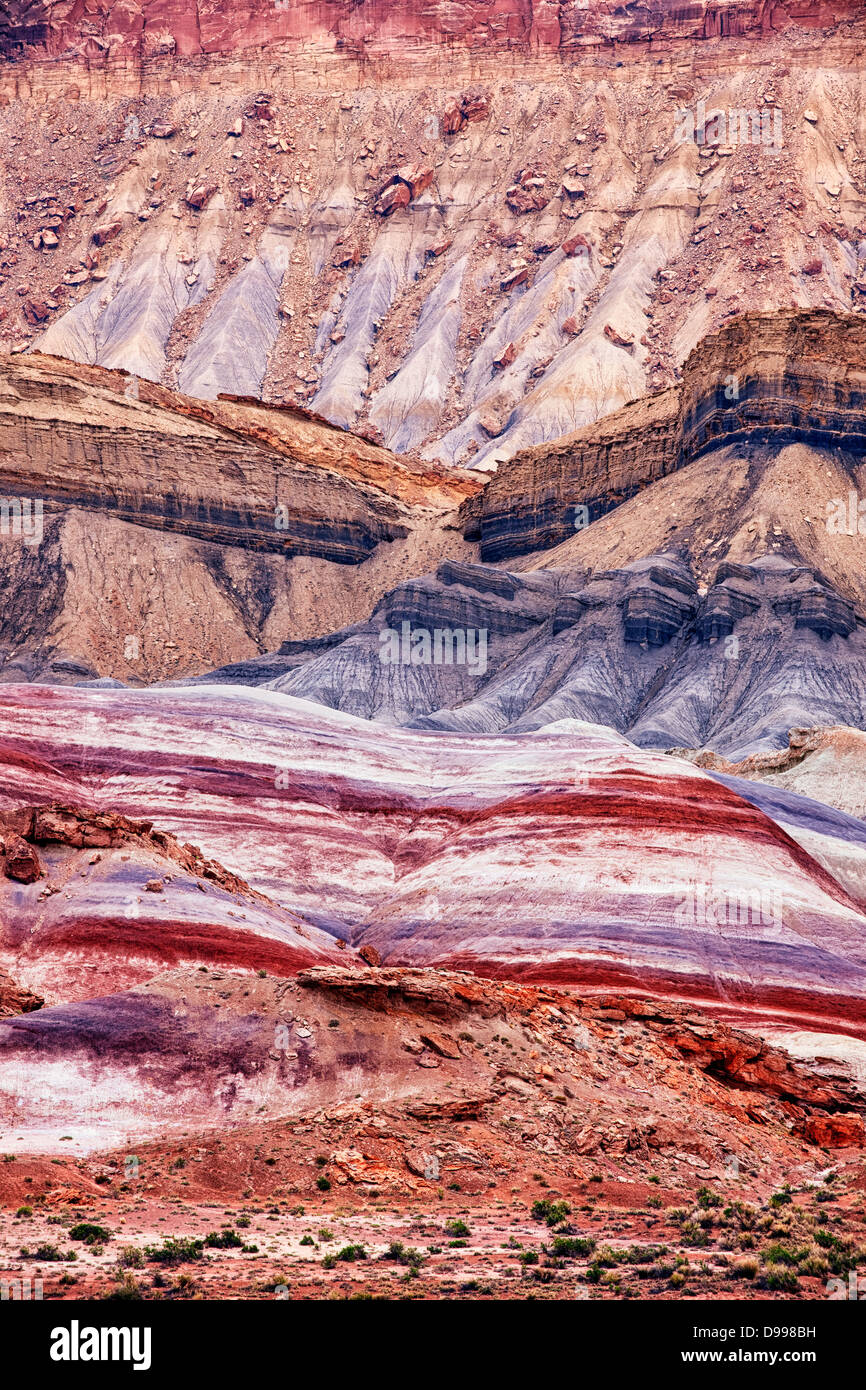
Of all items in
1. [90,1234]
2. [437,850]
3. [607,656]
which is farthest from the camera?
[607,656]

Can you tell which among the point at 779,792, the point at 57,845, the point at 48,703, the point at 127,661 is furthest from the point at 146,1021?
the point at 127,661

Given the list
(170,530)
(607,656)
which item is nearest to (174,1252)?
(607,656)

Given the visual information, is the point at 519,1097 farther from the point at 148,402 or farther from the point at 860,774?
the point at 148,402

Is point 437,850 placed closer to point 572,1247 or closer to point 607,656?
point 572,1247

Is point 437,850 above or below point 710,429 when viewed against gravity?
below

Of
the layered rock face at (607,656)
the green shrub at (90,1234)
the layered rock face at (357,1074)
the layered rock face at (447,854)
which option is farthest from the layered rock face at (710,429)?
the green shrub at (90,1234)

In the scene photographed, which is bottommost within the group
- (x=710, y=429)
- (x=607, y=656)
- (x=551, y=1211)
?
(x=551, y=1211)

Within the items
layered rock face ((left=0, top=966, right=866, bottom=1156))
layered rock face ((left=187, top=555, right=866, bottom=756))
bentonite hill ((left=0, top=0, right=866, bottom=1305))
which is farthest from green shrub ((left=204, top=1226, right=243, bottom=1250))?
layered rock face ((left=187, top=555, right=866, bottom=756))

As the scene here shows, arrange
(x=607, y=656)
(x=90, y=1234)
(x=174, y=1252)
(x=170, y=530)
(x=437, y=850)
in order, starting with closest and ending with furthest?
(x=174, y=1252)
(x=90, y=1234)
(x=437, y=850)
(x=607, y=656)
(x=170, y=530)

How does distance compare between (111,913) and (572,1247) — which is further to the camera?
(111,913)
